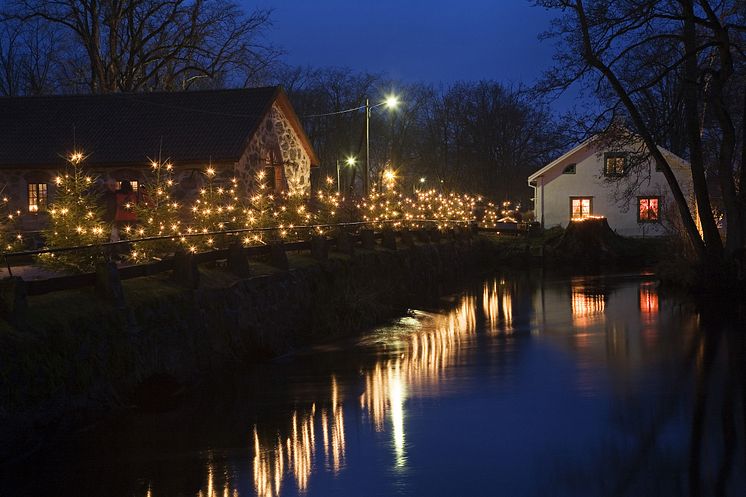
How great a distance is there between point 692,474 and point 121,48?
3881 centimetres

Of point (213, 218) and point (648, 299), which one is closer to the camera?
point (213, 218)

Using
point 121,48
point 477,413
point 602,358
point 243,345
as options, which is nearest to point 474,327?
point 602,358

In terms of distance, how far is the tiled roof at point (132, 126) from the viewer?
95.2ft

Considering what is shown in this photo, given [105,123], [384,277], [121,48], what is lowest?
[384,277]

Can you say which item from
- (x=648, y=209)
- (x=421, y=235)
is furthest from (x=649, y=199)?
(x=421, y=235)

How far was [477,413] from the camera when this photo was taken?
433 inches

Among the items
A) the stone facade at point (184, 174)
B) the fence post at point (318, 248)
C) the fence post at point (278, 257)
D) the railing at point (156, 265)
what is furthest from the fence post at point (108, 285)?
the stone facade at point (184, 174)

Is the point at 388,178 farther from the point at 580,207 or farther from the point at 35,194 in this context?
the point at 580,207

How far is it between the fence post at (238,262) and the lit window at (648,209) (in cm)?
3698

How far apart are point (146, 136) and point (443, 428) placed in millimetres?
22122

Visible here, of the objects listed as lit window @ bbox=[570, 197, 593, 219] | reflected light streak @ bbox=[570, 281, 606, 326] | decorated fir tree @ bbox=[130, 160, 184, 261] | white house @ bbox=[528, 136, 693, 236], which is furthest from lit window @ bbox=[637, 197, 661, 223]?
decorated fir tree @ bbox=[130, 160, 184, 261]

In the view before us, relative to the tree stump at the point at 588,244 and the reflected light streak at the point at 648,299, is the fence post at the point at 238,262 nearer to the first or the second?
the reflected light streak at the point at 648,299

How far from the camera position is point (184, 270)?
13148 mm

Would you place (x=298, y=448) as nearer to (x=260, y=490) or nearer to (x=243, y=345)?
(x=260, y=490)
